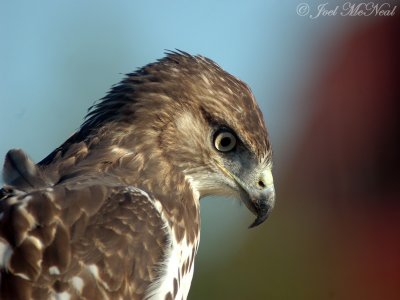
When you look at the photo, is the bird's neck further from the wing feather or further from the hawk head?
the wing feather

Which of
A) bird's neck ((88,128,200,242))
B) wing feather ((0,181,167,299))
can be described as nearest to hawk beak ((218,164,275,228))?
bird's neck ((88,128,200,242))

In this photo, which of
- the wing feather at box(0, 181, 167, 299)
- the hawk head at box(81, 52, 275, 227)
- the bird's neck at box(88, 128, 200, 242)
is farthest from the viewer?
the hawk head at box(81, 52, 275, 227)

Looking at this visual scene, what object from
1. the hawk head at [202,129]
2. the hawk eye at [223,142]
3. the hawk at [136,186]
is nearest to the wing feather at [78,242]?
the hawk at [136,186]

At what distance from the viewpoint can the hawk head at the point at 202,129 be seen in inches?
219

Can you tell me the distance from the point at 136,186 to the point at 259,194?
24.1 inches

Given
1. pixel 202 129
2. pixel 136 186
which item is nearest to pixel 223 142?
pixel 202 129

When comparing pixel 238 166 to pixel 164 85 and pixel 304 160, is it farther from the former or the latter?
pixel 304 160

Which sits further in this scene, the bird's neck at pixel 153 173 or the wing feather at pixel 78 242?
the bird's neck at pixel 153 173

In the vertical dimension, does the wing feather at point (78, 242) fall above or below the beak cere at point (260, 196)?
below

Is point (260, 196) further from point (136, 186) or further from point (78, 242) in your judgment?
point (78, 242)

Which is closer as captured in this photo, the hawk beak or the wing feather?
the wing feather

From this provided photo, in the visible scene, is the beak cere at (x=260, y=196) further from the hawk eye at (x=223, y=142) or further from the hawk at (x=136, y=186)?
the hawk eye at (x=223, y=142)

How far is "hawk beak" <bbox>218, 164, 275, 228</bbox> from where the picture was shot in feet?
18.4

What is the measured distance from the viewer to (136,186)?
17.4 ft
